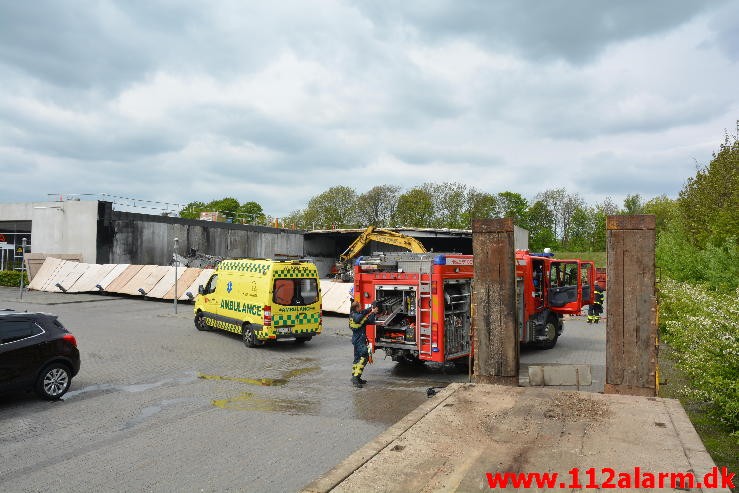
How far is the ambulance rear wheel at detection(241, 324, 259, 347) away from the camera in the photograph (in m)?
14.8

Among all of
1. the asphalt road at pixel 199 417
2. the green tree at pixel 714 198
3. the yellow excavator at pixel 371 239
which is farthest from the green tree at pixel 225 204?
the asphalt road at pixel 199 417

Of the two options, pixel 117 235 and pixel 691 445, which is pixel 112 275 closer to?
pixel 117 235

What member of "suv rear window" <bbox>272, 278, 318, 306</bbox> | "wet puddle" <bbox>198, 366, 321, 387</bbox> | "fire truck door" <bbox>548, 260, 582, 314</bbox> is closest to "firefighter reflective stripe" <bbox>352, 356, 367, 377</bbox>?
"wet puddle" <bbox>198, 366, 321, 387</bbox>

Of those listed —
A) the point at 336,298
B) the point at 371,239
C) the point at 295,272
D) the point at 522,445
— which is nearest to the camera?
the point at 522,445

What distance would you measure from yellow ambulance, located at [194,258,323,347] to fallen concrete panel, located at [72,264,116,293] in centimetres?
1602

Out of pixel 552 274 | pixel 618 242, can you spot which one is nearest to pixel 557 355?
pixel 552 274

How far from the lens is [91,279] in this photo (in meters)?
29.1

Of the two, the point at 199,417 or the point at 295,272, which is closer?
the point at 199,417

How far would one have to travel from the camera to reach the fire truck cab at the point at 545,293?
13984 mm

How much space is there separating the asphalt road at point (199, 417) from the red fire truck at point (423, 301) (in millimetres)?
732

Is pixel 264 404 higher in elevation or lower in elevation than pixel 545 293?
lower

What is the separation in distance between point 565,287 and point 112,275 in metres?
23.3

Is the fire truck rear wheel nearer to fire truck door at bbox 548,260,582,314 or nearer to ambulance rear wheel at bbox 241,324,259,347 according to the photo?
fire truck door at bbox 548,260,582,314

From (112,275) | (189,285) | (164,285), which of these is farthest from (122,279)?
(189,285)
